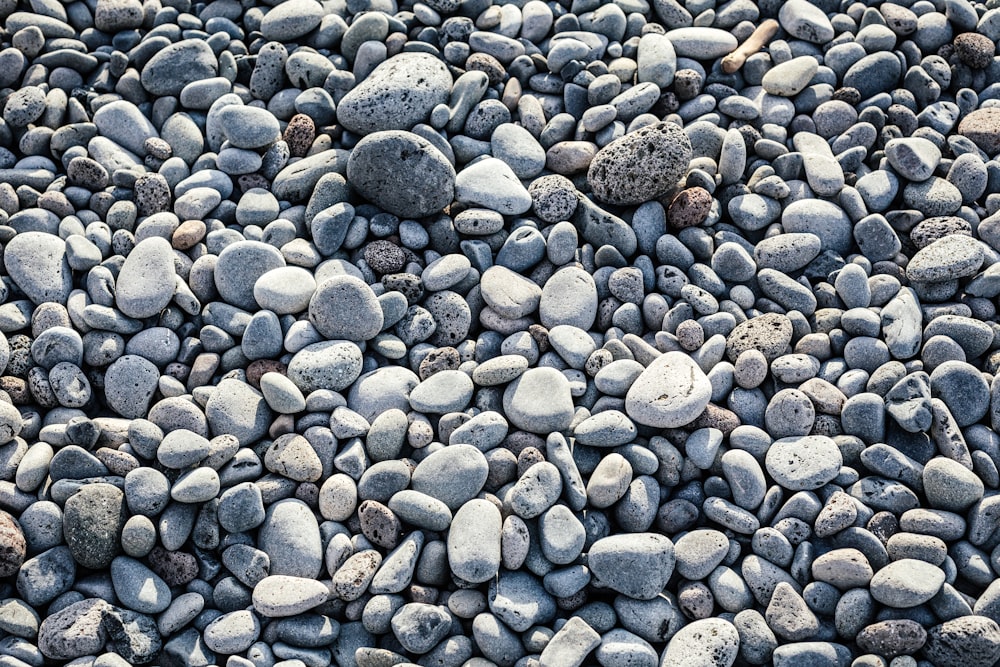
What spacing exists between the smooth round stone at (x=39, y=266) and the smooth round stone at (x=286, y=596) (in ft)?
4.95

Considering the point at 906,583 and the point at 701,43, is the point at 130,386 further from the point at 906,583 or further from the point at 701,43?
the point at 701,43

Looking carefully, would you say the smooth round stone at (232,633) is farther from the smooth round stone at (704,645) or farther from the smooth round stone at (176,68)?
the smooth round stone at (176,68)

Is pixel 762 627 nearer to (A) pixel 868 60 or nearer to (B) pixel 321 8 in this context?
(A) pixel 868 60

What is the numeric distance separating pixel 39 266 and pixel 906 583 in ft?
11.2

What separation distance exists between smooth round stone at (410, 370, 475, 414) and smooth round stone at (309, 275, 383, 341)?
0.33m

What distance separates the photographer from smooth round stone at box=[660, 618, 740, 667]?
258 cm

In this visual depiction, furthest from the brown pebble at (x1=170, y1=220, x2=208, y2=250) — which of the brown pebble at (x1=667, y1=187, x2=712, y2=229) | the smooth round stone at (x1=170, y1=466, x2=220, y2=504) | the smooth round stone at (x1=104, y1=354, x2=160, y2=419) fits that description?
the brown pebble at (x1=667, y1=187, x2=712, y2=229)

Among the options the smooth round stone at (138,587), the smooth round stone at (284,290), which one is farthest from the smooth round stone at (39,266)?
the smooth round stone at (138,587)

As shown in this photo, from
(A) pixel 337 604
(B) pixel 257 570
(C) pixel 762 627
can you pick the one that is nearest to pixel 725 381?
(C) pixel 762 627

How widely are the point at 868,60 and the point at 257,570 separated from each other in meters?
3.60

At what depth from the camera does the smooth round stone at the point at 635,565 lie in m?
2.72

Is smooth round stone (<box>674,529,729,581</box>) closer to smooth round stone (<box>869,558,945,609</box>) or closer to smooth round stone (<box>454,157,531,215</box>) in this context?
smooth round stone (<box>869,558,945,609</box>)

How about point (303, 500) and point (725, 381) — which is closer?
point (303, 500)

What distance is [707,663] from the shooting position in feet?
8.43
